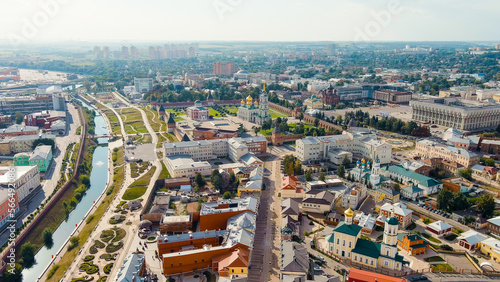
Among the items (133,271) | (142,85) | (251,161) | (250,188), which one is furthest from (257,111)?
(133,271)

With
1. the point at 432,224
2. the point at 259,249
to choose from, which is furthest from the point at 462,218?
the point at 259,249

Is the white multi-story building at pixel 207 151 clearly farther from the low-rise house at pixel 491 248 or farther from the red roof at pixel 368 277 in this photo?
the low-rise house at pixel 491 248

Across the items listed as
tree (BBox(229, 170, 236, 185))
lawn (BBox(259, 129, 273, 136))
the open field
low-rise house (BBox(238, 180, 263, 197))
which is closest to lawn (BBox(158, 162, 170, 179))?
tree (BBox(229, 170, 236, 185))

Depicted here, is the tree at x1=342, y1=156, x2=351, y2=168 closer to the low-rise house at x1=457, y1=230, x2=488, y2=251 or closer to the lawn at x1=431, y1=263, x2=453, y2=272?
the low-rise house at x1=457, y1=230, x2=488, y2=251

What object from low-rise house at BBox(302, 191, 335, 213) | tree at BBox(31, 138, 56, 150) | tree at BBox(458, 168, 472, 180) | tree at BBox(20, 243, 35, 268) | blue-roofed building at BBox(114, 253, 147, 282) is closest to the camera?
blue-roofed building at BBox(114, 253, 147, 282)

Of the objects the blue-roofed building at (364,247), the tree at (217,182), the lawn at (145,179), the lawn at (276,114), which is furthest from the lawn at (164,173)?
the lawn at (276,114)

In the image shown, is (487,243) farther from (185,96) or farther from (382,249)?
(185,96)
